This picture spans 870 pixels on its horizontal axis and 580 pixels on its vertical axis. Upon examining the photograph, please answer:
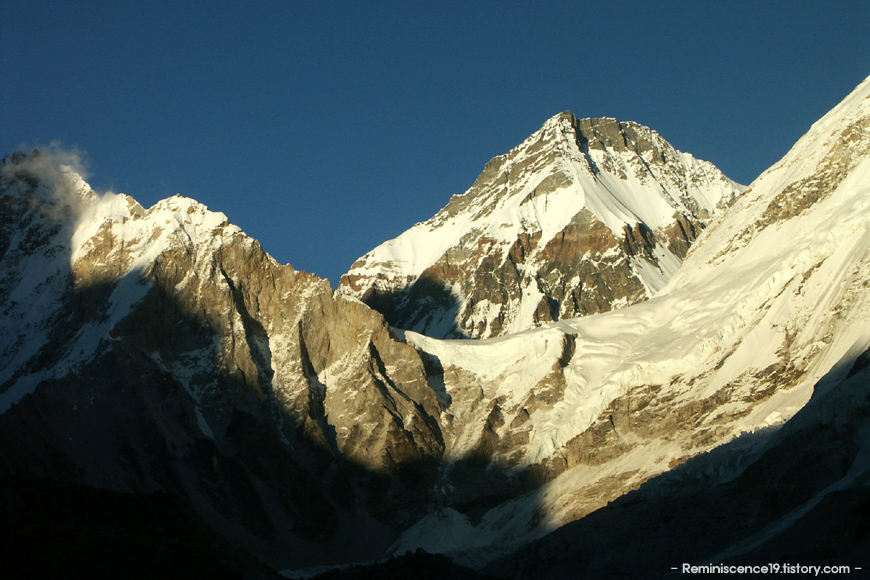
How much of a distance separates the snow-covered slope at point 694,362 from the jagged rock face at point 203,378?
32.0 ft

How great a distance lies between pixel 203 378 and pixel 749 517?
3340 inches

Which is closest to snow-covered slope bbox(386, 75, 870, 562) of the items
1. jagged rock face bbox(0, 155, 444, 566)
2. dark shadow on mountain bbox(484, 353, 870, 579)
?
dark shadow on mountain bbox(484, 353, 870, 579)

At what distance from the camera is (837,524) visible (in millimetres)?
62906

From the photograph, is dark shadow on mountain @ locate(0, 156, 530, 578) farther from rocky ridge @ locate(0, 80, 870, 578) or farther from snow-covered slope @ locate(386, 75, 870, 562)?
snow-covered slope @ locate(386, 75, 870, 562)

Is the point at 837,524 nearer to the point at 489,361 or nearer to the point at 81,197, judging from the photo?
the point at 489,361

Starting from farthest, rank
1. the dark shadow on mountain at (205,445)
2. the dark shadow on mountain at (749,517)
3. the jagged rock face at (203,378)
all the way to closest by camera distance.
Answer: the jagged rock face at (203,378) < the dark shadow on mountain at (205,445) < the dark shadow on mountain at (749,517)

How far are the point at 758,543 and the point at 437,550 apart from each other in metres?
58.4

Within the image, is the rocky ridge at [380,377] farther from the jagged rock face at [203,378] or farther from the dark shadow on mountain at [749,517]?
the dark shadow on mountain at [749,517]

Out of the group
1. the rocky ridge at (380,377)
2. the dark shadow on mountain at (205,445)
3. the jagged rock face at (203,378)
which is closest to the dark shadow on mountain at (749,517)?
the rocky ridge at (380,377)

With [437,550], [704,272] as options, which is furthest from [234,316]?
[704,272]

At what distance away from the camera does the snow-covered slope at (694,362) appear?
122500mm

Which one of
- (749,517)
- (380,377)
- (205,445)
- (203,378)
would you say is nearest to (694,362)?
(380,377)

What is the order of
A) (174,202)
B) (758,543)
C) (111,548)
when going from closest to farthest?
(111,548) → (758,543) → (174,202)

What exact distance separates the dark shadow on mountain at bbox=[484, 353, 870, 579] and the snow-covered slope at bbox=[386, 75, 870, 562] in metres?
3.02
